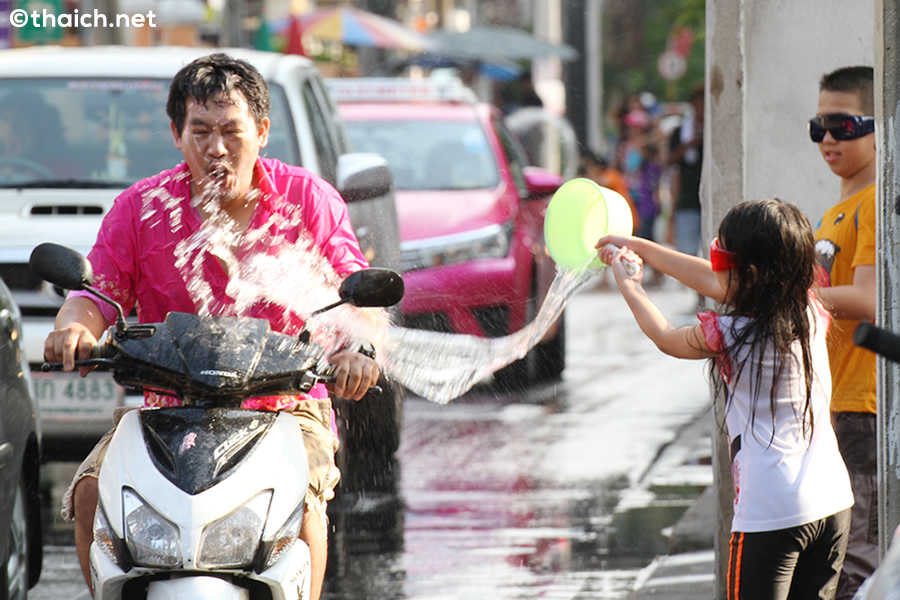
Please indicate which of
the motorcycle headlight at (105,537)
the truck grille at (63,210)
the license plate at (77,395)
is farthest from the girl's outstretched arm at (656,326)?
the truck grille at (63,210)

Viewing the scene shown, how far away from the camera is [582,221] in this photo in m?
Result: 4.24

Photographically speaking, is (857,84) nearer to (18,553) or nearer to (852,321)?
(852,321)

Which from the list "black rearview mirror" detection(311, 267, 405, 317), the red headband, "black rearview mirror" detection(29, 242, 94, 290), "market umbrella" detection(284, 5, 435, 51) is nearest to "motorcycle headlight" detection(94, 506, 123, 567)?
"black rearview mirror" detection(29, 242, 94, 290)

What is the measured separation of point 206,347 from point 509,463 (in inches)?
212

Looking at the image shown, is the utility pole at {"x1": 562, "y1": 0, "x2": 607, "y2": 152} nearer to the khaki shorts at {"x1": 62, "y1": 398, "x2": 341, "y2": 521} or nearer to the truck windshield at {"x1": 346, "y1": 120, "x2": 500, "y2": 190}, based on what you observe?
the truck windshield at {"x1": 346, "y1": 120, "x2": 500, "y2": 190}

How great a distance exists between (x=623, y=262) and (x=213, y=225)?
3.69 feet

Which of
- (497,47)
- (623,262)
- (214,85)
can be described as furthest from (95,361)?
(497,47)

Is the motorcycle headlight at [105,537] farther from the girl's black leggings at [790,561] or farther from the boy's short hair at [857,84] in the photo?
the boy's short hair at [857,84]

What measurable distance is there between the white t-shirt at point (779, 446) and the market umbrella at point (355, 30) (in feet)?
65.2

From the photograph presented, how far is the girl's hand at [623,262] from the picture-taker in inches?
153

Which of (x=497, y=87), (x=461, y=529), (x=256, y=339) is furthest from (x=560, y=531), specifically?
(x=497, y=87)

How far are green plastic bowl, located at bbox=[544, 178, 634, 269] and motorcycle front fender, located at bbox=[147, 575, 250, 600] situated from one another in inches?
63.1

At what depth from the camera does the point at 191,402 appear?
3328 millimetres

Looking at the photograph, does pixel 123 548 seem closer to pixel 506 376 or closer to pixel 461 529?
pixel 461 529
